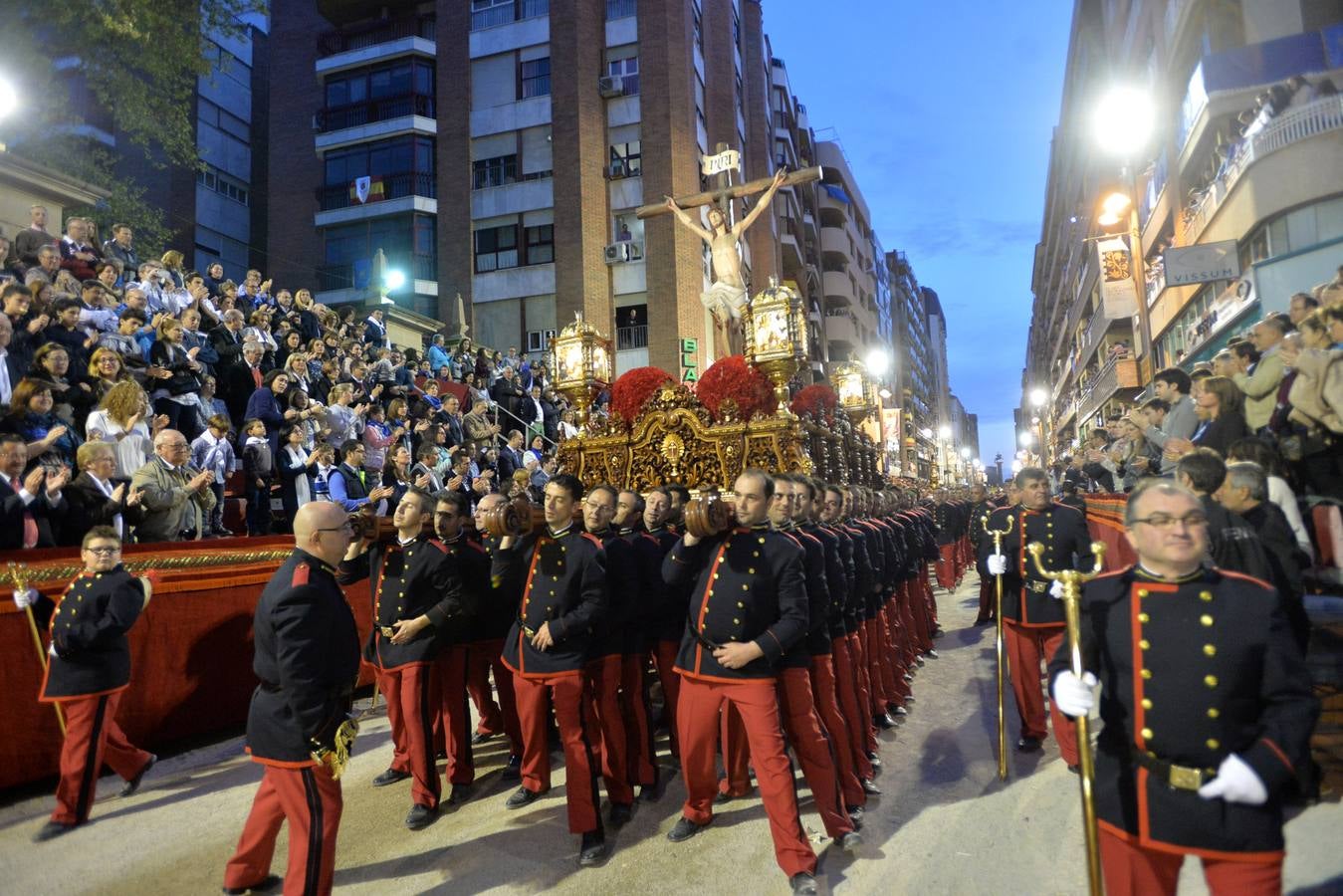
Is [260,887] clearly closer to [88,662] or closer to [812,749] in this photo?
[88,662]

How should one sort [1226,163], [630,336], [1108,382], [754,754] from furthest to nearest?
[1108,382], [630,336], [1226,163], [754,754]

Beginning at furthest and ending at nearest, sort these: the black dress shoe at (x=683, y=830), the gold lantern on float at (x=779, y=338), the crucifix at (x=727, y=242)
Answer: the crucifix at (x=727, y=242) < the gold lantern on float at (x=779, y=338) < the black dress shoe at (x=683, y=830)

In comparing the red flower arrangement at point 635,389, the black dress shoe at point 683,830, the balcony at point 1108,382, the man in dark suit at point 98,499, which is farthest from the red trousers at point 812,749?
the balcony at point 1108,382

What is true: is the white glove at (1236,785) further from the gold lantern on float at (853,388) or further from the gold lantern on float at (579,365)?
the gold lantern on float at (853,388)

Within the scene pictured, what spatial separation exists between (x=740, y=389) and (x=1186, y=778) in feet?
26.8

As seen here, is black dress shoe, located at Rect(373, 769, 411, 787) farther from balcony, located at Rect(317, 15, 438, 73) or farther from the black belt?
balcony, located at Rect(317, 15, 438, 73)

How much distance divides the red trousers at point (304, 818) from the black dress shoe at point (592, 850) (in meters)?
1.37

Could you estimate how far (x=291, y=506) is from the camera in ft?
29.8

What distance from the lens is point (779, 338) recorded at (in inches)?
386

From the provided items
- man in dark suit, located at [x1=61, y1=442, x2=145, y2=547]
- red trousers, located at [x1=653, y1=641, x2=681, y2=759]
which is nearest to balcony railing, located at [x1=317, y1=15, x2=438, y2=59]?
man in dark suit, located at [x1=61, y1=442, x2=145, y2=547]

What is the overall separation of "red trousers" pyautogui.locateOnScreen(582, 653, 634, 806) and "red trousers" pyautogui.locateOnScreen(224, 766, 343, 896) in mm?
1717

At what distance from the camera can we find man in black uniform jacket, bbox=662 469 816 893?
4004mm

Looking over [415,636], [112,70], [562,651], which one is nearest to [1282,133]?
[562,651]

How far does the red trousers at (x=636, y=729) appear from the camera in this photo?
5430mm
